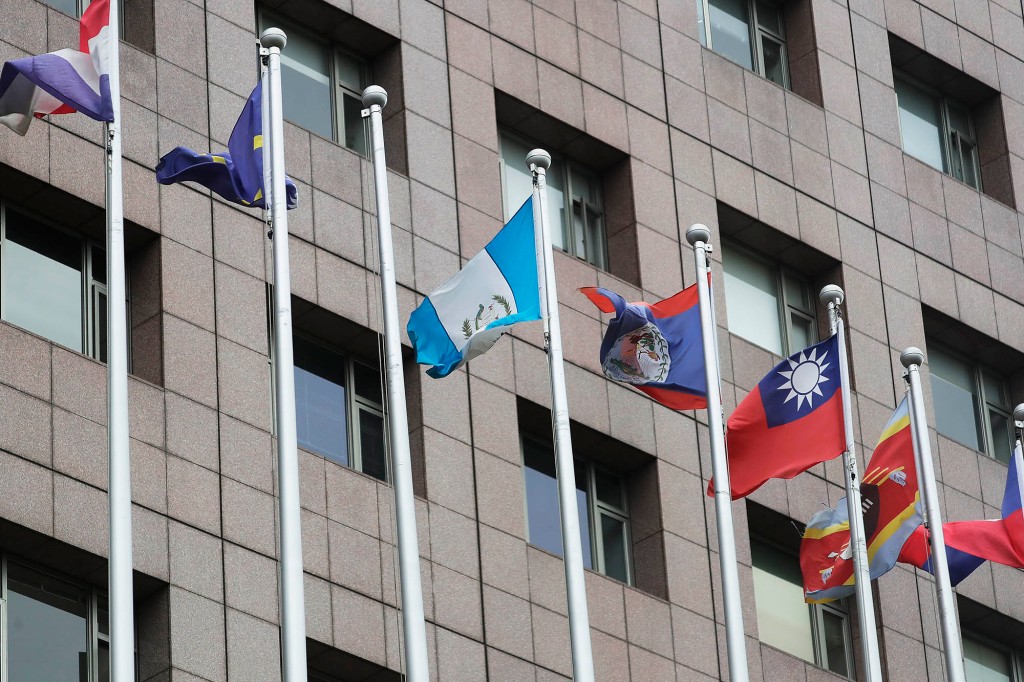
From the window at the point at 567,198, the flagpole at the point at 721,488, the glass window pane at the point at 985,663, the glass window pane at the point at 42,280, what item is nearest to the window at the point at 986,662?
the glass window pane at the point at 985,663

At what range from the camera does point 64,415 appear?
27.1m

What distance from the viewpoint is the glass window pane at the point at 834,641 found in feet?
117

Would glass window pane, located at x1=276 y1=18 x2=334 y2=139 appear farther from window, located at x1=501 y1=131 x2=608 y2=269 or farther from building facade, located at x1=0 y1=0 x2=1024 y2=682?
window, located at x1=501 y1=131 x2=608 y2=269

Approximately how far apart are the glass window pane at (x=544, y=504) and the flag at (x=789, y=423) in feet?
17.9

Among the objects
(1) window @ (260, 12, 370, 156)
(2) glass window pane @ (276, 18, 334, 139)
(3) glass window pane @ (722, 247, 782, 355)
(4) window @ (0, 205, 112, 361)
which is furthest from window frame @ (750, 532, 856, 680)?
(4) window @ (0, 205, 112, 361)

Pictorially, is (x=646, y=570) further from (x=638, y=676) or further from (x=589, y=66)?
(x=589, y=66)

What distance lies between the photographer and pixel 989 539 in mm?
30859

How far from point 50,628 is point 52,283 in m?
4.68

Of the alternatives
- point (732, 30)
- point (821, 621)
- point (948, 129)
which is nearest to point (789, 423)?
point (821, 621)

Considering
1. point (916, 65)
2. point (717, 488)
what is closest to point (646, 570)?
point (717, 488)

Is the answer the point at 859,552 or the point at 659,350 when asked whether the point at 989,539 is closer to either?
the point at 859,552

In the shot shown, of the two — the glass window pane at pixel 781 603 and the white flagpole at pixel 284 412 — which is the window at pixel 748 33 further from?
the white flagpole at pixel 284 412

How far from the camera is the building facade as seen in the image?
90.3 feet

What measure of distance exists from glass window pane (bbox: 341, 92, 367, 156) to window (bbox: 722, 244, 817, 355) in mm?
7405
